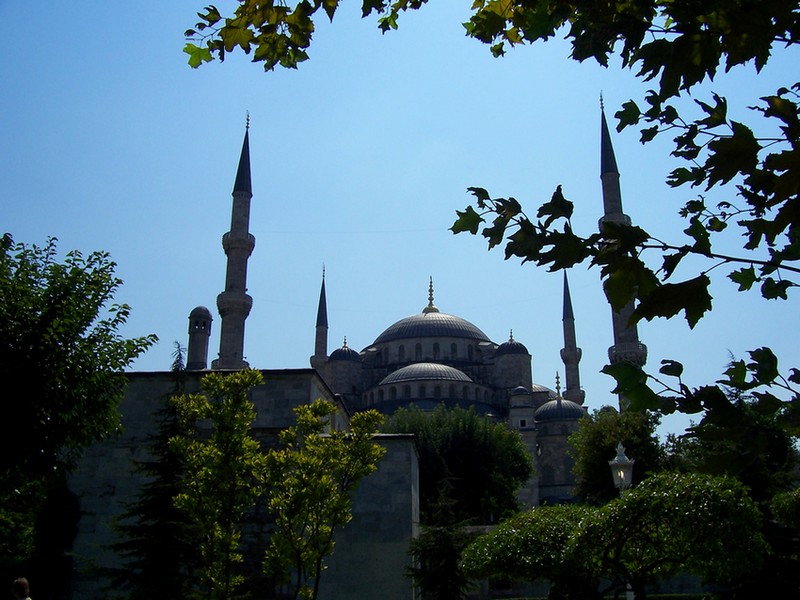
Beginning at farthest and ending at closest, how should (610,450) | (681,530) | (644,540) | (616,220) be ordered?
(616,220), (610,450), (644,540), (681,530)

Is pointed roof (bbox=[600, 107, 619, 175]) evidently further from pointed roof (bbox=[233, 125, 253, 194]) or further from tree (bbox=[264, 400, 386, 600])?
tree (bbox=[264, 400, 386, 600])

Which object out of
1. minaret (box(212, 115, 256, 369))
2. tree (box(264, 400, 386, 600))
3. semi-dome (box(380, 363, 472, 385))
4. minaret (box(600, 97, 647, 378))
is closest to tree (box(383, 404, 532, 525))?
minaret (box(600, 97, 647, 378))

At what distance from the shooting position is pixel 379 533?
46.9 ft

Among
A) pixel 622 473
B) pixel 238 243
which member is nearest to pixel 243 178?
pixel 238 243

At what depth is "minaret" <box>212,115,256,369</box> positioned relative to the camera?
2892 cm

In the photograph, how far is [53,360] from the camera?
11.1 metres

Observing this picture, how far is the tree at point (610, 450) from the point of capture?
2691cm

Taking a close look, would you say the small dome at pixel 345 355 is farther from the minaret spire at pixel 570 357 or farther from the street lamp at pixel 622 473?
the street lamp at pixel 622 473

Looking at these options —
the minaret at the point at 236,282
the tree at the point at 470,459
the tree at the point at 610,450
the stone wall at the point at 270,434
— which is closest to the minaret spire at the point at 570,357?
→ the tree at the point at 470,459

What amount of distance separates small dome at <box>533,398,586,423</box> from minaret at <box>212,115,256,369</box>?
2382 cm

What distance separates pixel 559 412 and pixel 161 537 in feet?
126

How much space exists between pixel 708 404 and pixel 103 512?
13734 millimetres

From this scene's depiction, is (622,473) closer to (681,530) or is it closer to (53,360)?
(681,530)

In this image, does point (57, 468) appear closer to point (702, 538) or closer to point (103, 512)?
point (103, 512)
